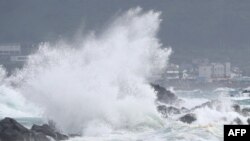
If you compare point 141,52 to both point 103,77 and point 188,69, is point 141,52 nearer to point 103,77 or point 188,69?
point 103,77

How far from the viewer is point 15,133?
28531mm

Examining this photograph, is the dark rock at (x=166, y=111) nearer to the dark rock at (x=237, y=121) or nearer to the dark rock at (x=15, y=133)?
the dark rock at (x=237, y=121)

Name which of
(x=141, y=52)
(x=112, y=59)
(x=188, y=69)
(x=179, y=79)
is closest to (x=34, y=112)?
(x=112, y=59)

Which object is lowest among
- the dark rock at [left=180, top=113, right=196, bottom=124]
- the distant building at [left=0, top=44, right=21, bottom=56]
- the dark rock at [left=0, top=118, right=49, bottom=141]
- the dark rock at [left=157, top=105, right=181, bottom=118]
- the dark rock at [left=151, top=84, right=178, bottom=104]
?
the dark rock at [left=0, top=118, right=49, bottom=141]

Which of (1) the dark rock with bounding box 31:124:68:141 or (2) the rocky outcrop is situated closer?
(2) the rocky outcrop

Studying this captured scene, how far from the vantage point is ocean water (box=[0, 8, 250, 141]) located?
32.6 meters

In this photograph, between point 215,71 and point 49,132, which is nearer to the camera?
point 49,132

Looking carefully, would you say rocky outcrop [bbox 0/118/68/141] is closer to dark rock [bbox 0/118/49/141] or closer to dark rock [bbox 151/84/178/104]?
dark rock [bbox 0/118/49/141]

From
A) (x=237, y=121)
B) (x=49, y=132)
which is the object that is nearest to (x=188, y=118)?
(x=237, y=121)

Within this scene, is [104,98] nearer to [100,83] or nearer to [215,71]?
[100,83]

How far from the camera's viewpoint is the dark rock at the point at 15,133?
28.4 metres

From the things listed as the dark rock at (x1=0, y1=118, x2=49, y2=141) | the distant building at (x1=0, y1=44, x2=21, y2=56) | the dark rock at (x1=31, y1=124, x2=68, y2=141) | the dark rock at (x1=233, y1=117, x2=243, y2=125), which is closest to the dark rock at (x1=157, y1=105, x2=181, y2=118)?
the dark rock at (x1=233, y1=117, x2=243, y2=125)

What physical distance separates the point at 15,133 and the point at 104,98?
825 cm

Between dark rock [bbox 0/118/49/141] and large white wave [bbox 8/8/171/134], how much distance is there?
12.3 feet
